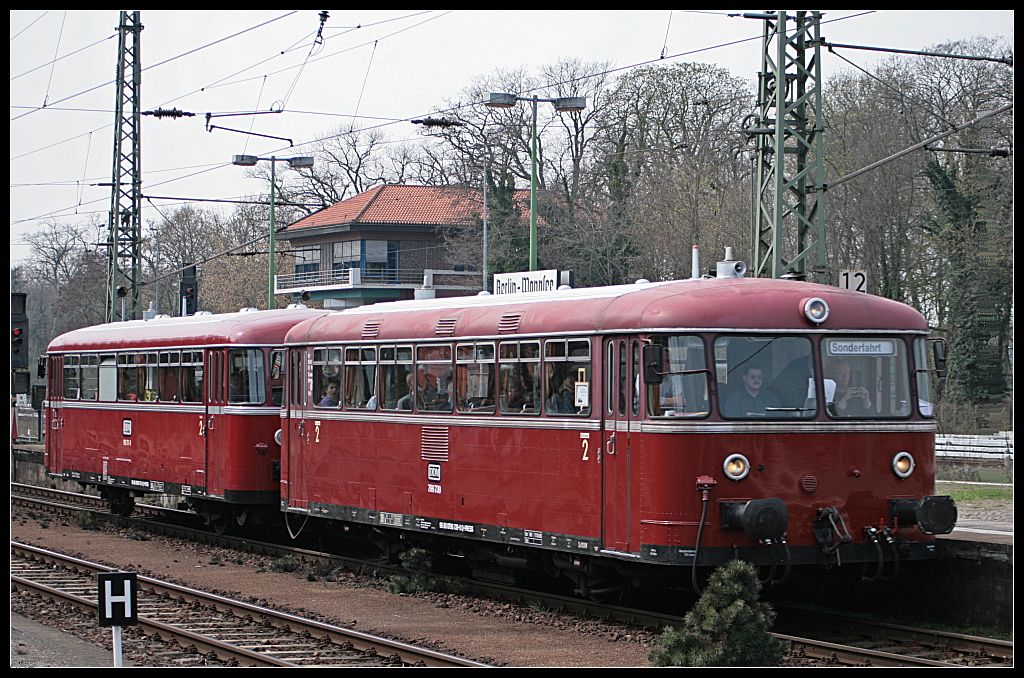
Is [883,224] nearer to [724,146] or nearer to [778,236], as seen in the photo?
[724,146]

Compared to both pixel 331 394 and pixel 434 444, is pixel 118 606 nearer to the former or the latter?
pixel 434 444

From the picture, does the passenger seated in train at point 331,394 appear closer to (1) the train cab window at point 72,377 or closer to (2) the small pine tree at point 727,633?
(2) the small pine tree at point 727,633

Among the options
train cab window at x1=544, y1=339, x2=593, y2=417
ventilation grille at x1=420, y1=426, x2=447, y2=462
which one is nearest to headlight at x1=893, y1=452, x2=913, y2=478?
train cab window at x1=544, y1=339, x2=593, y2=417

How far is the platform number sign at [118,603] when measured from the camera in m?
9.79

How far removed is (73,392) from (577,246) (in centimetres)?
2715

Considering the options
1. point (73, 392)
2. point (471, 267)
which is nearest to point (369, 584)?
point (73, 392)

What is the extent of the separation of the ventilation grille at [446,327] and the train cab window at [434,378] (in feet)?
0.41

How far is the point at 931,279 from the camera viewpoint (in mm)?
40750

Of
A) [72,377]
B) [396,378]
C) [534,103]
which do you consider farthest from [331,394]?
[534,103]

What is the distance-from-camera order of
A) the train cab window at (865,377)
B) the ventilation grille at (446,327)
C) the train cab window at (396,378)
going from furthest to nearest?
the train cab window at (396,378) → the ventilation grille at (446,327) → the train cab window at (865,377)

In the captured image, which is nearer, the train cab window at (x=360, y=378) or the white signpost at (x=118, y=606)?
the white signpost at (x=118, y=606)

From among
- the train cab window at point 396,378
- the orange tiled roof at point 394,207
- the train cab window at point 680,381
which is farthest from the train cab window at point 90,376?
the orange tiled roof at point 394,207

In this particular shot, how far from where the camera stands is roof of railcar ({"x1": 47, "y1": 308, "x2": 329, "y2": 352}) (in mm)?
18266

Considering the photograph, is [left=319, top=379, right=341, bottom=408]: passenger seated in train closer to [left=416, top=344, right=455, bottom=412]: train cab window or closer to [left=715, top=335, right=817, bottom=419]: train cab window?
[left=416, top=344, right=455, bottom=412]: train cab window
